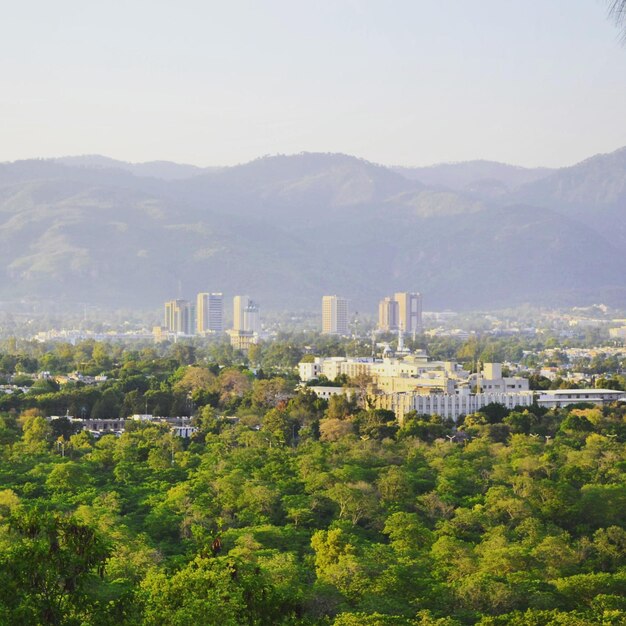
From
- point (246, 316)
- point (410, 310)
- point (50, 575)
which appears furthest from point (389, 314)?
point (50, 575)

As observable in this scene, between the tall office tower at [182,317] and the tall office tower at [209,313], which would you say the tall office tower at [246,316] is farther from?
the tall office tower at [182,317]

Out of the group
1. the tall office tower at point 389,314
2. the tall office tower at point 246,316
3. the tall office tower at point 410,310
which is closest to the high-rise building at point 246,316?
the tall office tower at point 246,316

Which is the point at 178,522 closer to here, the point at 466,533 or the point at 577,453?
the point at 466,533

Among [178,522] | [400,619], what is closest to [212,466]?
[178,522]

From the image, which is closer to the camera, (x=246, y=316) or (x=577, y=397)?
(x=577, y=397)

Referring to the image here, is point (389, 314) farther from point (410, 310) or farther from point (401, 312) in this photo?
point (410, 310)
